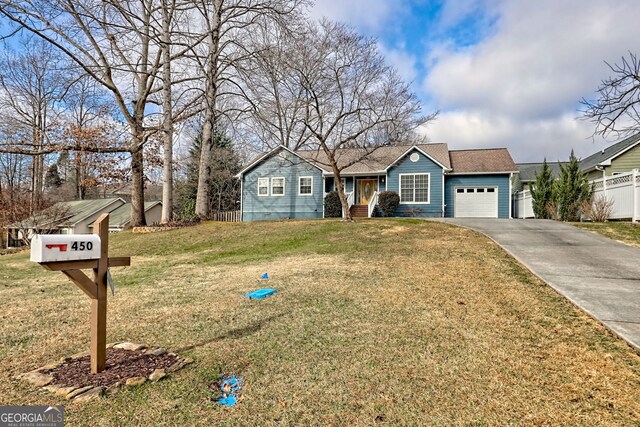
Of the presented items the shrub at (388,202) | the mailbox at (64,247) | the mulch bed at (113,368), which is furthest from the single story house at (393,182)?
the mailbox at (64,247)

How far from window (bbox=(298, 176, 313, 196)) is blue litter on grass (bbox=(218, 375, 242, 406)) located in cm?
1974

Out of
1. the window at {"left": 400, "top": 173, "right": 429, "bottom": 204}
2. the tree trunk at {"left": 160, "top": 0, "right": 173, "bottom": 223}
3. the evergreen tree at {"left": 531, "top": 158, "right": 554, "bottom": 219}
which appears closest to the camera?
the tree trunk at {"left": 160, "top": 0, "right": 173, "bottom": 223}

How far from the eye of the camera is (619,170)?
19562 millimetres

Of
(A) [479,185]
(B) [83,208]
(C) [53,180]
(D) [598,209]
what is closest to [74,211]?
(B) [83,208]

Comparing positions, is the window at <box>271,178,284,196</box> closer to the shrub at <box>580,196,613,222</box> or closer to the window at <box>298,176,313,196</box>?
the window at <box>298,176,313,196</box>

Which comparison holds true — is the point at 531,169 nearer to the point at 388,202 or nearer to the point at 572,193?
the point at 572,193

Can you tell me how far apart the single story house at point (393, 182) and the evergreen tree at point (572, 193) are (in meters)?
4.33

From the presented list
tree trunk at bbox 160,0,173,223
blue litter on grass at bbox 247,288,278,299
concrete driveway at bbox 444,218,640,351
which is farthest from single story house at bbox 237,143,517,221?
blue litter on grass at bbox 247,288,278,299

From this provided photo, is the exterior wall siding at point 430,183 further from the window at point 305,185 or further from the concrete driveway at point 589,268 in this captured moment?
the concrete driveway at point 589,268

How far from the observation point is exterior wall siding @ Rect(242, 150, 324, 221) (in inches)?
888

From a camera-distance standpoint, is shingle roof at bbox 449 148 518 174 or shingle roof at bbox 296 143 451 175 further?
shingle roof at bbox 296 143 451 175

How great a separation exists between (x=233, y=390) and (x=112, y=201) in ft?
105

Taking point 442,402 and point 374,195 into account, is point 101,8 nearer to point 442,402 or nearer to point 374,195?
point 374,195

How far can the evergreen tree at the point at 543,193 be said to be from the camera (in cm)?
1831
